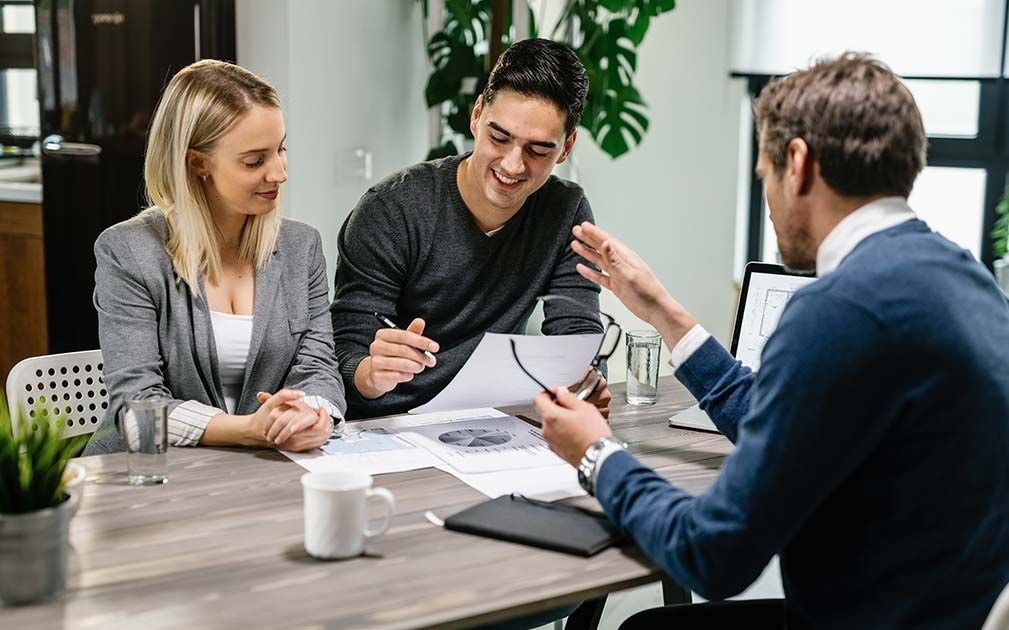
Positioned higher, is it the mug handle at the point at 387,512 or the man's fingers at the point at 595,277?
the man's fingers at the point at 595,277

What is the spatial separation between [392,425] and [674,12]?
9.41 feet

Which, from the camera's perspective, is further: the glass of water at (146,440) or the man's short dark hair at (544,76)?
the man's short dark hair at (544,76)

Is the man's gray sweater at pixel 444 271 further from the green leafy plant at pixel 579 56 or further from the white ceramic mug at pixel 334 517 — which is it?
the green leafy plant at pixel 579 56

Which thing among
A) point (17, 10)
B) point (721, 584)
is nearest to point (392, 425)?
point (721, 584)

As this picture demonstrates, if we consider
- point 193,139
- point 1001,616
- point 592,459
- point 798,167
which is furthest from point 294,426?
point 1001,616

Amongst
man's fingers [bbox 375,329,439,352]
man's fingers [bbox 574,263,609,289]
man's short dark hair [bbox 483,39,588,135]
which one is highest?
man's short dark hair [bbox 483,39,588,135]

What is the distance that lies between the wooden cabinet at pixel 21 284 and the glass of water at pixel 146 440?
8.71ft

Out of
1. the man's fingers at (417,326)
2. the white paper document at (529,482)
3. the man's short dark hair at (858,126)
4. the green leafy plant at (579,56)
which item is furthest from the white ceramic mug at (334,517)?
the green leafy plant at (579,56)

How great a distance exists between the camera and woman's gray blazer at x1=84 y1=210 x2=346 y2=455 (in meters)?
1.86

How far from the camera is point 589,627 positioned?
6.24 ft

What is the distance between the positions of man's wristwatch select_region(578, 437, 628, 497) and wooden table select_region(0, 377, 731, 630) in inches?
4.0

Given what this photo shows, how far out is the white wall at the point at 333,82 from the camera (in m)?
3.58

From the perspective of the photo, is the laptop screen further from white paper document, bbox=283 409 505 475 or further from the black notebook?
the black notebook

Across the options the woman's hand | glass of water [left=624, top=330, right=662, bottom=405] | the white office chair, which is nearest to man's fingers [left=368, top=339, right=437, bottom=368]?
the woman's hand
